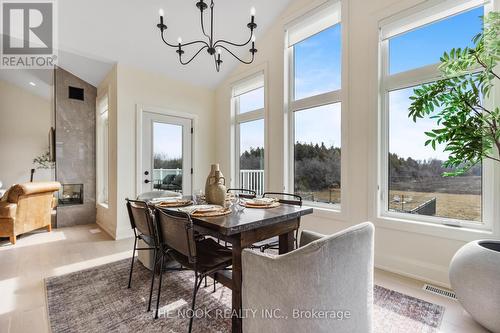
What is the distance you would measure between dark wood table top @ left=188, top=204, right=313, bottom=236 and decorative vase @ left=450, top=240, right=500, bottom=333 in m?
1.14

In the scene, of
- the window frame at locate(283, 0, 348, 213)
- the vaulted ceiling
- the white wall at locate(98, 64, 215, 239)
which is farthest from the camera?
the white wall at locate(98, 64, 215, 239)

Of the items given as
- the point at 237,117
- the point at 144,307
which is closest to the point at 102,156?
the point at 237,117

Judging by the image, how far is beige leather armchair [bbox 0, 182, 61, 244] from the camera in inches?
136

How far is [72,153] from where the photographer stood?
4.68m

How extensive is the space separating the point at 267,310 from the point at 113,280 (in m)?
1.97

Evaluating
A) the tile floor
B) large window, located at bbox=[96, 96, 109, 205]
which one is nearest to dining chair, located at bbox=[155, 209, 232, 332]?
the tile floor

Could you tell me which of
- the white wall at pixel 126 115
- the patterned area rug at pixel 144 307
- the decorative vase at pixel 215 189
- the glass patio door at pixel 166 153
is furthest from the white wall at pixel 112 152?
the decorative vase at pixel 215 189

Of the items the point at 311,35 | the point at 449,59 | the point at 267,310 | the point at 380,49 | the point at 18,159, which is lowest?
the point at 267,310

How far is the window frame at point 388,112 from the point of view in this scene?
209 cm

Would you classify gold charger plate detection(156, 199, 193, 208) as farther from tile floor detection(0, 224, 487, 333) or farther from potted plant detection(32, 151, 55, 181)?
potted plant detection(32, 151, 55, 181)

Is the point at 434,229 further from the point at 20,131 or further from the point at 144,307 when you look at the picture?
the point at 20,131

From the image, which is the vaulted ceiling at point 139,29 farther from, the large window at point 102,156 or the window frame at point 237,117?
the large window at point 102,156

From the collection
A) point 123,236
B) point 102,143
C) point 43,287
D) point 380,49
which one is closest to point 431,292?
point 380,49

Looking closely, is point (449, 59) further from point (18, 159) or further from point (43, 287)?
point (18, 159)
